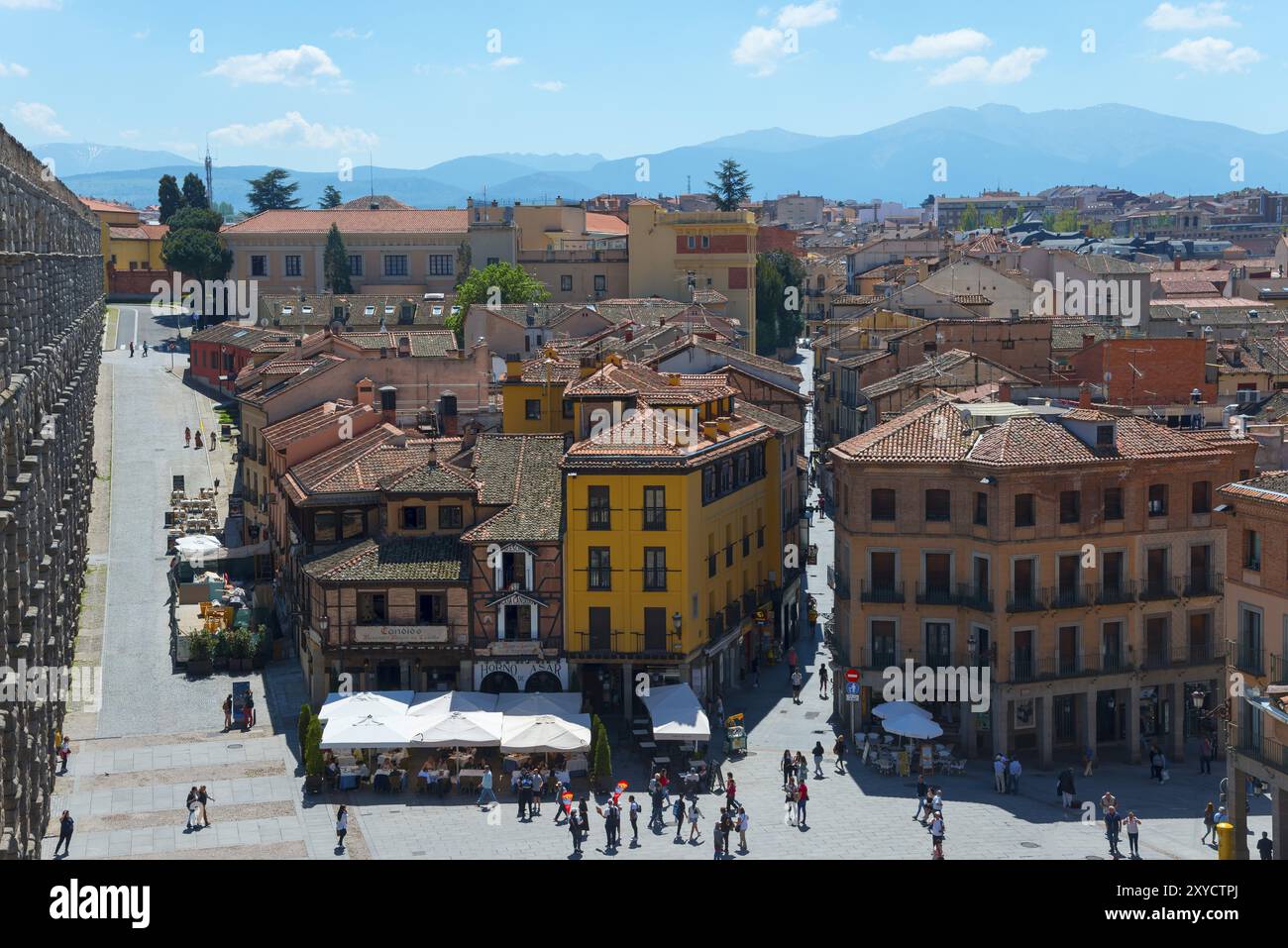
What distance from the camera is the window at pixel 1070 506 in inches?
2296

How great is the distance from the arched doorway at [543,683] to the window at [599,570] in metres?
3.29

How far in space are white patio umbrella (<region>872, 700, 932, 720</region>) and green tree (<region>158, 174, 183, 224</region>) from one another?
5547 inches

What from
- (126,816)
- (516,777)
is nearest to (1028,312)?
(516,777)

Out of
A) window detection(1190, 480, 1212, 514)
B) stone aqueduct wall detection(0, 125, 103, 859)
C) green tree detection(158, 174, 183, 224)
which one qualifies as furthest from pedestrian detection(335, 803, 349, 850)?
green tree detection(158, 174, 183, 224)

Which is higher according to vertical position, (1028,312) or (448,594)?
(1028,312)

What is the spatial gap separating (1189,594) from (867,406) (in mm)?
30458

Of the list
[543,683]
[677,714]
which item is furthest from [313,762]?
[677,714]

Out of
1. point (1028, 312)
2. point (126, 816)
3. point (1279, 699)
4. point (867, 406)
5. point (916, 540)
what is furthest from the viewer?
point (1028, 312)

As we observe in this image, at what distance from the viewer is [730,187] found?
187 m

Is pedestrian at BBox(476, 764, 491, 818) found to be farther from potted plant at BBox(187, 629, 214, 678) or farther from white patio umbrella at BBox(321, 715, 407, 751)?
potted plant at BBox(187, 629, 214, 678)

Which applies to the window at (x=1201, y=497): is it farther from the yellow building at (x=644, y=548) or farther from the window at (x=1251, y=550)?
the yellow building at (x=644, y=548)

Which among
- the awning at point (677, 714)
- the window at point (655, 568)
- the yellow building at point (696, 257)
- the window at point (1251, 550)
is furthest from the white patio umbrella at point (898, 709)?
the yellow building at point (696, 257)

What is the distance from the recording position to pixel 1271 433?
69.2 m

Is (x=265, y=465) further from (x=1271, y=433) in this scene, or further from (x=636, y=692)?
(x=1271, y=433)
